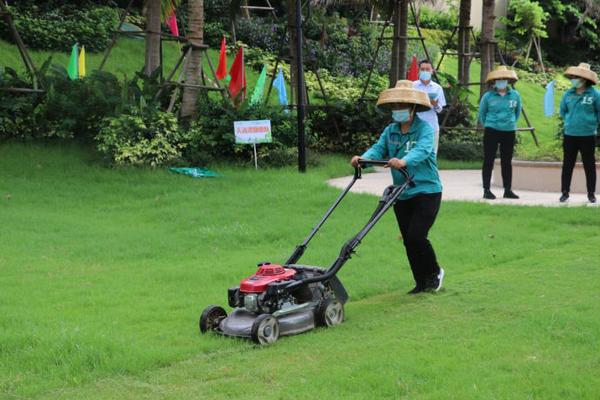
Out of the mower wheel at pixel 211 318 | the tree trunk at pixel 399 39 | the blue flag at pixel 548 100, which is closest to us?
the mower wheel at pixel 211 318

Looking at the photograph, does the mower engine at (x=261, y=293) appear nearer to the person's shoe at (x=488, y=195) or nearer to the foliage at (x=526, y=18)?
the person's shoe at (x=488, y=195)

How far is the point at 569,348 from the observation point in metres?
5.82

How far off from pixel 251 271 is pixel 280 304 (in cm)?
214

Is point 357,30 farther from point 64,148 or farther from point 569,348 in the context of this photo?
point 569,348

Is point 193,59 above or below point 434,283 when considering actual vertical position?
above

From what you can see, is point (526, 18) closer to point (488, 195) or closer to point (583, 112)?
point (488, 195)

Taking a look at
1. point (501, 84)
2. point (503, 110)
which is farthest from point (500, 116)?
point (501, 84)

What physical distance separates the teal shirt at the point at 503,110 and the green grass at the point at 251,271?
55.7 inches

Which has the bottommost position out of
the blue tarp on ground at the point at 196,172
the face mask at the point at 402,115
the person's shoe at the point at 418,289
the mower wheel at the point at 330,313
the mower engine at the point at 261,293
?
the blue tarp on ground at the point at 196,172

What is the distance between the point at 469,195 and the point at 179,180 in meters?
4.36

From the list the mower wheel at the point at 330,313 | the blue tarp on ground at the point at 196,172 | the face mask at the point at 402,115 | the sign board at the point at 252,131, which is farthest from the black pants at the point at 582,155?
the mower wheel at the point at 330,313

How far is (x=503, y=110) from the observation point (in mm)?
12938

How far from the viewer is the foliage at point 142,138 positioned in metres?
15.1

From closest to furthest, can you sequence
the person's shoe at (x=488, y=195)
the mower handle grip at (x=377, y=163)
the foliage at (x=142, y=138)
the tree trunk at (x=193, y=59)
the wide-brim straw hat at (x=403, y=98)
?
1. the mower handle grip at (x=377, y=163)
2. the wide-brim straw hat at (x=403, y=98)
3. the person's shoe at (x=488, y=195)
4. the foliage at (x=142, y=138)
5. the tree trunk at (x=193, y=59)
